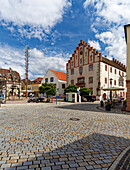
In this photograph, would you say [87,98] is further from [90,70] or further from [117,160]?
[117,160]

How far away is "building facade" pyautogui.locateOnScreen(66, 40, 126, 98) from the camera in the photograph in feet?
117

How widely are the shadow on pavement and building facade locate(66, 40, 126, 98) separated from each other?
31.5m

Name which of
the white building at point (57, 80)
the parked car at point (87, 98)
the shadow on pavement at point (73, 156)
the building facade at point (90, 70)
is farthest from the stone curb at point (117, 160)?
the white building at point (57, 80)

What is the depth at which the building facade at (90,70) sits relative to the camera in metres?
35.6

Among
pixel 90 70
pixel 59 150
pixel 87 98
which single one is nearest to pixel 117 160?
pixel 59 150

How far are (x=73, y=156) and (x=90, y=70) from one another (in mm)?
35402

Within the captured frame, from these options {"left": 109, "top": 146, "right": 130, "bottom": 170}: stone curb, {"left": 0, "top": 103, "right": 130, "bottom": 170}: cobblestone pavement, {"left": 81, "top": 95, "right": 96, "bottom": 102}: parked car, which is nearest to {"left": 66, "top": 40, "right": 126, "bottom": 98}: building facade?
{"left": 81, "top": 95, "right": 96, "bottom": 102}: parked car

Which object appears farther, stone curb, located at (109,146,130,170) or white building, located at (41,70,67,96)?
white building, located at (41,70,67,96)

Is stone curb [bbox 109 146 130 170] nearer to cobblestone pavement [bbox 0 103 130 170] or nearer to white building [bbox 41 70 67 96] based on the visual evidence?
cobblestone pavement [bbox 0 103 130 170]

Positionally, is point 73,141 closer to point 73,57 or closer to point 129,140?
point 129,140

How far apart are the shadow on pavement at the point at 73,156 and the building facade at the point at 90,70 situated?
31.5 metres

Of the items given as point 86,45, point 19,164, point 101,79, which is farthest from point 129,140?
point 86,45

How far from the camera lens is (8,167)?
3.06 meters

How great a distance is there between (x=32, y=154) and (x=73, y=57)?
1590 inches
